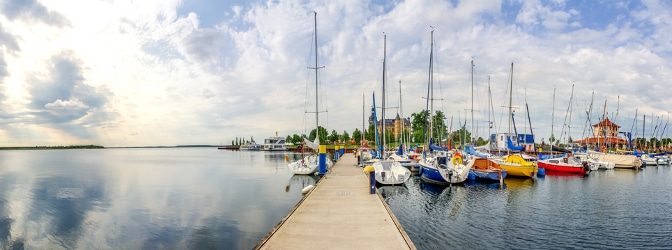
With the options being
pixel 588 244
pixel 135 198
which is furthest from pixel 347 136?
pixel 588 244

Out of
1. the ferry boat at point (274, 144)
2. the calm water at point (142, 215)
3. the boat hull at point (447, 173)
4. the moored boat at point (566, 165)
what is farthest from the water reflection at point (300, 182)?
the ferry boat at point (274, 144)

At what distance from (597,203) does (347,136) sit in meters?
126

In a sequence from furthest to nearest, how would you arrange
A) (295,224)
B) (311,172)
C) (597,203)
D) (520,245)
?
1. (311,172)
2. (597,203)
3. (520,245)
4. (295,224)

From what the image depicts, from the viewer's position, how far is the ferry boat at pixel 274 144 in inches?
6029

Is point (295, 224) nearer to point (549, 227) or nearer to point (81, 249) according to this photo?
point (81, 249)

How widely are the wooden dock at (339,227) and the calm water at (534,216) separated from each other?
216 cm

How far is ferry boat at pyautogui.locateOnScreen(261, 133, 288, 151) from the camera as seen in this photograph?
153 m

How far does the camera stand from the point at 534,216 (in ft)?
60.8

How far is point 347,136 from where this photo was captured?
5827 inches

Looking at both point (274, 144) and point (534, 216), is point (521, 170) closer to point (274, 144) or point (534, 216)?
point (534, 216)

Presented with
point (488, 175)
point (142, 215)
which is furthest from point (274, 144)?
point (142, 215)

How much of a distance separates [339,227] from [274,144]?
145m

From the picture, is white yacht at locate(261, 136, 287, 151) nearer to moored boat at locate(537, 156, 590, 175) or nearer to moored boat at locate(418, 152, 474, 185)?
moored boat at locate(537, 156, 590, 175)

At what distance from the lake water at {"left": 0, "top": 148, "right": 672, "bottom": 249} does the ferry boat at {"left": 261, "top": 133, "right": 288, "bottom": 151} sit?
122037 millimetres
